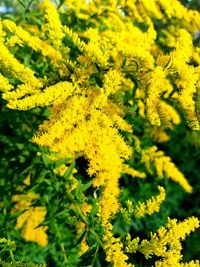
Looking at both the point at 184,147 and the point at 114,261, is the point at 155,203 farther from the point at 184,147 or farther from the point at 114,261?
the point at 184,147

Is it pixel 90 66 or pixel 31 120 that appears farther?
pixel 31 120

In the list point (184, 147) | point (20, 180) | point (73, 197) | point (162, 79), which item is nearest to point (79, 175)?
point (20, 180)

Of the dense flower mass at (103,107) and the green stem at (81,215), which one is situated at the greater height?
the dense flower mass at (103,107)

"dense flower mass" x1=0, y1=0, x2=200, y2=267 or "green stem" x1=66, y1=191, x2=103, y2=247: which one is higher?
"dense flower mass" x1=0, y1=0, x2=200, y2=267

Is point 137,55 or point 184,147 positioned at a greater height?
point 137,55

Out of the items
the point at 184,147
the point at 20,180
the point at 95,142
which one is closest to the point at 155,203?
the point at 95,142

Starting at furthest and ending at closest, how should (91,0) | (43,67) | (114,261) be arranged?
(91,0) → (43,67) → (114,261)

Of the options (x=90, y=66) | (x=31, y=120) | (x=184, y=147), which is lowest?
(x=184, y=147)

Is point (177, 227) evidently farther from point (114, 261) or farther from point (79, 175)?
point (79, 175)

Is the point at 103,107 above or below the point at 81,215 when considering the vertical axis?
above

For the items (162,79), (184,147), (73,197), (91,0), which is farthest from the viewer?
(184,147)
